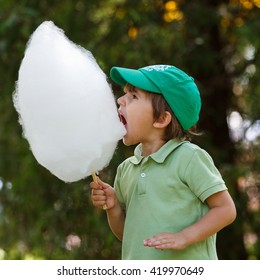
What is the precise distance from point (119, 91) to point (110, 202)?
86.3 inches

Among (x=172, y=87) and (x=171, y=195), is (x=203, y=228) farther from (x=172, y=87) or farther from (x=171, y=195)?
(x=172, y=87)

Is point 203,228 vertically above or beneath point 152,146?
beneath

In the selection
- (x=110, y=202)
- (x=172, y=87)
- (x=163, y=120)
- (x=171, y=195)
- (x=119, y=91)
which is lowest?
(x=119, y=91)

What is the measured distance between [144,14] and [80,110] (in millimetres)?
2662

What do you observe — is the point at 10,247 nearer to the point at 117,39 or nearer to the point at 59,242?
the point at 59,242

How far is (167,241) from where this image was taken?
84.3 inches

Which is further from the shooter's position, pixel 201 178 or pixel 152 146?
pixel 152 146

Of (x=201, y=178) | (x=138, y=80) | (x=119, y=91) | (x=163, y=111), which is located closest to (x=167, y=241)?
(x=201, y=178)

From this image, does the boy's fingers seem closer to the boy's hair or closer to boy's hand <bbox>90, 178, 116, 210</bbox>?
boy's hand <bbox>90, 178, 116, 210</bbox>

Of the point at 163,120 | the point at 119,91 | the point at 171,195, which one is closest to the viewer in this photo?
the point at 171,195

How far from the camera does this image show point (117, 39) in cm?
477

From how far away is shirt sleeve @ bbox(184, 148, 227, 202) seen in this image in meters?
2.21

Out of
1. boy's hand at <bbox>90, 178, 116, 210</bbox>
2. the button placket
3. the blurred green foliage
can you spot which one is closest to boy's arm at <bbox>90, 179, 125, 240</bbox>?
boy's hand at <bbox>90, 178, 116, 210</bbox>

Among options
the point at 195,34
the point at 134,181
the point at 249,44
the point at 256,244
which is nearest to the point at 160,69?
the point at 134,181
